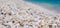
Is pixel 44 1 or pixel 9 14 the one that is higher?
pixel 44 1

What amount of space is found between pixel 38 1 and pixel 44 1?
0.37ft

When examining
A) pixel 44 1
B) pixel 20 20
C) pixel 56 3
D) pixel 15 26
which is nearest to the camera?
pixel 15 26

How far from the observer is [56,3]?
216 centimetres

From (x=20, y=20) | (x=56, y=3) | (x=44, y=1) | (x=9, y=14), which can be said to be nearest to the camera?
(x=20, y=20)

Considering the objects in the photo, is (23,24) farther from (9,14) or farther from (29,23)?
(9,14)

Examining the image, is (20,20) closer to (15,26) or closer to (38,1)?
(15,26)

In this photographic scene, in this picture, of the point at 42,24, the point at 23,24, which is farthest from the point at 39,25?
the point at 23,24

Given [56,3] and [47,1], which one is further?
[47,1]

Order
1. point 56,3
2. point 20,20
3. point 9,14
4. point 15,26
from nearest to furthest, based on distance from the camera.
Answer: point 15,26
point 20,20
point 9,14
point 56,3

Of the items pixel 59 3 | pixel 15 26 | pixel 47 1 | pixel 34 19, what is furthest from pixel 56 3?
pixel 15 26

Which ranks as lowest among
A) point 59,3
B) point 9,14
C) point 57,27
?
point 57,27

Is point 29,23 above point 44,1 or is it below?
below

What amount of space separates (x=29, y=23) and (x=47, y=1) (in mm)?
1327

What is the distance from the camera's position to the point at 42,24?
1159mm
